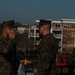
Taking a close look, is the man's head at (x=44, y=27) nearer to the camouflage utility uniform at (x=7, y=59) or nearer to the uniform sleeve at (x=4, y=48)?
the camouflage utility uniform at (x=7, y=59)

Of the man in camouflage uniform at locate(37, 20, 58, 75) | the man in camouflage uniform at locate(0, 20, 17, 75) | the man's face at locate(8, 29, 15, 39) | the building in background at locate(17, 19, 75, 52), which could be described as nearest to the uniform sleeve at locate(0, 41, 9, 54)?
the man in camouflage uniform at locate(0, 20, 17, 75)

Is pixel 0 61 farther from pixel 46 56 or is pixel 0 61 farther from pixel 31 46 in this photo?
pixel 31 46

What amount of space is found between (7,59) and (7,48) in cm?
28

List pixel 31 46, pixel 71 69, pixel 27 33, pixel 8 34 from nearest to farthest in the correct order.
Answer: pixel 8 34
pixel 71 69
pixel 31 46
pixel 27 33

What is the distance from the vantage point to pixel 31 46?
9556cm

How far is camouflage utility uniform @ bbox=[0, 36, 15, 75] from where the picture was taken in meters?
7.35

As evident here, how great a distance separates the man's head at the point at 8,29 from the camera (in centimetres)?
735

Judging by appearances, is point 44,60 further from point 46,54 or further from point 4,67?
point 4,67

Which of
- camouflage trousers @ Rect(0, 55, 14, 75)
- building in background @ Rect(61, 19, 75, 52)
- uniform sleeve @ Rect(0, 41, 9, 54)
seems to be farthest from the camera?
building in background @ Rect(61, 19, 75, 52)

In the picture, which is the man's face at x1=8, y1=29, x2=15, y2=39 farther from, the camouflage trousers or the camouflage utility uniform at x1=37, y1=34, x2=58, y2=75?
the camouflage utility uniform at x1=37, y1=34, x2=58, y2=75

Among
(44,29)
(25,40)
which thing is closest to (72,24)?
(25,40)

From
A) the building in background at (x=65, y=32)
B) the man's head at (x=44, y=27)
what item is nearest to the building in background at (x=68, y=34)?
the building in background at (x=65, y=32)

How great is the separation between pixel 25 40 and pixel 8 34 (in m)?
90.7

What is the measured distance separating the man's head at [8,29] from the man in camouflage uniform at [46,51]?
0.52 meters
